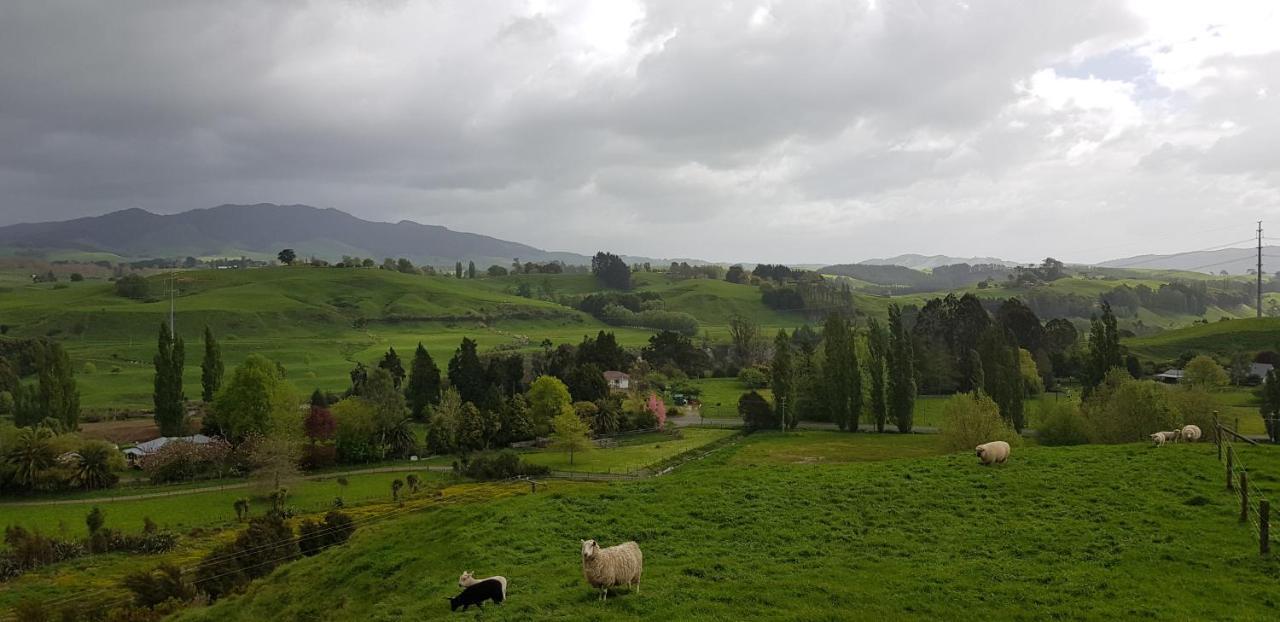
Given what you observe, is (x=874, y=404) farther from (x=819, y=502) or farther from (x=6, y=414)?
(x=6, y=414)

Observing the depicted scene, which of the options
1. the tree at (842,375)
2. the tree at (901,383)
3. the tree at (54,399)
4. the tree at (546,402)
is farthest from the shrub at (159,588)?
the tree at (901,383)

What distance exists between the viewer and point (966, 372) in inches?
4343

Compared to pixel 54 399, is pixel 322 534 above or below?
below

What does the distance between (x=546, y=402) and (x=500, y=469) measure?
18675mm

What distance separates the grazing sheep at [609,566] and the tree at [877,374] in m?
68.9

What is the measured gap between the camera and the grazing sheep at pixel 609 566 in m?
17.2

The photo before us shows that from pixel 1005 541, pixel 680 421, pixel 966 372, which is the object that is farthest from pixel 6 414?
pixel 966 372

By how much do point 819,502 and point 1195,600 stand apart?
40.9 ft

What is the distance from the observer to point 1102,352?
259 ft

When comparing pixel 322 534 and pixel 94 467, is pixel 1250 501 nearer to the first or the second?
pixel 322 534

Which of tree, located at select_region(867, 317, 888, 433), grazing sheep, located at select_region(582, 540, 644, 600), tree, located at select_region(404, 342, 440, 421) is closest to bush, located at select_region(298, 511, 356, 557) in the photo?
grazing sheep, located at select_region(582, 540, 644, 600)

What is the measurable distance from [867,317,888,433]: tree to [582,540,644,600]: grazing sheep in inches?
2711

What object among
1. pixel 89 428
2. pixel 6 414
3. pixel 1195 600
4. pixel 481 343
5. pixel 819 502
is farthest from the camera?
pixel 481 343

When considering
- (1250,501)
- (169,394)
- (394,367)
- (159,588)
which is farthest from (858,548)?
(394,367)
